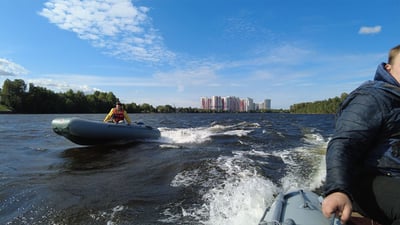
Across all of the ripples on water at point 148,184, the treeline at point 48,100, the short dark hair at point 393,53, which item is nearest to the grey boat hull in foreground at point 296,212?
the short dark hair at point 393,53

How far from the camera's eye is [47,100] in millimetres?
82625

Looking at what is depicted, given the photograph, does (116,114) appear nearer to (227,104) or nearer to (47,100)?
(47,100)

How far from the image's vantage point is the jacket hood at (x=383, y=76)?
66.4 inches

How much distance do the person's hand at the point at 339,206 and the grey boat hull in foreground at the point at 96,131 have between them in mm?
12318

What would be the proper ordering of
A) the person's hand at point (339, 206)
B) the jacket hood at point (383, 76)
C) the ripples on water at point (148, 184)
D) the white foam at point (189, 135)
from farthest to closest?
the white foam at point (189, 135) → the ripples on water at point (148, 184) → the jacket hood at point (383, 76) → the person's hand at point (339, 206)

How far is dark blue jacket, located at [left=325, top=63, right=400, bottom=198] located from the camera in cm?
156

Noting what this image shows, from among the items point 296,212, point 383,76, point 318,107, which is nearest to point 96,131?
point 296,212

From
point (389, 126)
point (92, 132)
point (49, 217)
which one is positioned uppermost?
point (389, 126)

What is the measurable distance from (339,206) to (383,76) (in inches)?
32.5

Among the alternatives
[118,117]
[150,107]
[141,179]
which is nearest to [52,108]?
[150,107]

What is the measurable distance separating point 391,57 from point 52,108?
300 ft

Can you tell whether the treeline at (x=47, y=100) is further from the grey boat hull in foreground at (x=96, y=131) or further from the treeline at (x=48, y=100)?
the grey boat hull in foreground at (x=96, y=131)

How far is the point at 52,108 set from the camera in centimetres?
8294

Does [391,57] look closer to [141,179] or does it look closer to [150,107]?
[141,179]
